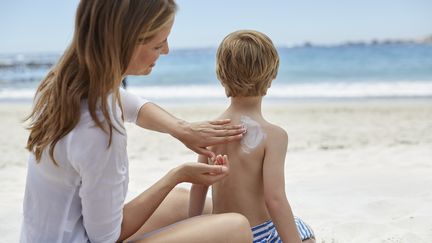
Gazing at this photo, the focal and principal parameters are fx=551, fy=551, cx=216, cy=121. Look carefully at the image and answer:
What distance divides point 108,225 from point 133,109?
0.90 metres

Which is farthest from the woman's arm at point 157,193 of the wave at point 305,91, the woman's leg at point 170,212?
the wave at point 305,91

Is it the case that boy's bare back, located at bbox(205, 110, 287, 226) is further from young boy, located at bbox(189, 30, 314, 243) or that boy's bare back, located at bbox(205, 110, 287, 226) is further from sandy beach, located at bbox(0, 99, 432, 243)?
sandy beach, located at bbox(0, 99, 432, 243)

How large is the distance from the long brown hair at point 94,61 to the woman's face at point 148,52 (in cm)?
6

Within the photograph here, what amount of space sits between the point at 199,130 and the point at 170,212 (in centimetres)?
58

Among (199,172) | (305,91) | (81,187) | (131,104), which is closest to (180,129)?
(131,104)

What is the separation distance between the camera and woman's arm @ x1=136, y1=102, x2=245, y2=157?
2439 millimetres

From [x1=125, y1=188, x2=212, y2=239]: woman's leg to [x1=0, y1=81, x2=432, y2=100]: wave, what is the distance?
1129 cm

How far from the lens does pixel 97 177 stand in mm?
1801

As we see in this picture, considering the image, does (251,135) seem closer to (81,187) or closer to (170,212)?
(170,212)

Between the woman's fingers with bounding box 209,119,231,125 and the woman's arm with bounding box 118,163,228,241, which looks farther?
the woman's fingers with bounding box 209,119,231,125

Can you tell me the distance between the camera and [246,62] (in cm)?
237

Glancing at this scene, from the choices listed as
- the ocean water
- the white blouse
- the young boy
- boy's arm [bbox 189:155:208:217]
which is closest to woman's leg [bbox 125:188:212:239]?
boy's arm [bbox 189:155:208:217]

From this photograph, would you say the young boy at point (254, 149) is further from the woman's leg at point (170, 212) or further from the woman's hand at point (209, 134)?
the woman's leg at point (170, 212)

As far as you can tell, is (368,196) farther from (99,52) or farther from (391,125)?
(391,125)
